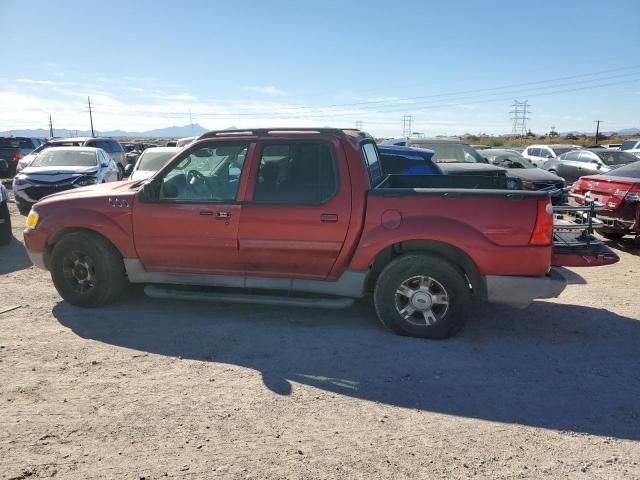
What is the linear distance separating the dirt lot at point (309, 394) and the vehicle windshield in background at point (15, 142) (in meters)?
18.6

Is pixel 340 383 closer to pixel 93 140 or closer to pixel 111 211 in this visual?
pixel 111 211

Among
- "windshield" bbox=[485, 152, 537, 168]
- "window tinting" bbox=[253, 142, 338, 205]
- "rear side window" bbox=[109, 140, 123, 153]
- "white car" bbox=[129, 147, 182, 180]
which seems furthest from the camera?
"rear side window" bbox=[109, 140, 123, 153]

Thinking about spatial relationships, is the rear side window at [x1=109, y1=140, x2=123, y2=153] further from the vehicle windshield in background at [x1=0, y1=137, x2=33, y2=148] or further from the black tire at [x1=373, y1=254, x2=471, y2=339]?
the black tire at [x1=373, y1=254, x2=471, y2=339]

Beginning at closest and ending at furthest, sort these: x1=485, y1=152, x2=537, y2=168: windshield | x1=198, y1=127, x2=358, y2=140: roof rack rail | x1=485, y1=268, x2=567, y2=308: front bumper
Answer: x1=485, y1=268, x2=567, y2=308: front bumper → x1=198, y1=127, x2=358, y2=140: roof rack rail → x1=485, y1=152, x2=537, y2=168: windshield

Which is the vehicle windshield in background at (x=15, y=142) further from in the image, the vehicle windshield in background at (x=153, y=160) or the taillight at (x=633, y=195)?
the taillight at (x=633, y=195)

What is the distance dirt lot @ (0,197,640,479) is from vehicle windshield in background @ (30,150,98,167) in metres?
8.04

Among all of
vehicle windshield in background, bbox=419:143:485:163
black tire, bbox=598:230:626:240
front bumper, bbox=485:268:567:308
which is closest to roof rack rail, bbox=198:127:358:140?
front bumper, bbox=485:268:567:308

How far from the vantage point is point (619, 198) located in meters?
8.25

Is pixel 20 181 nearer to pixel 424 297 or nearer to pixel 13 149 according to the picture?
pixel 424 297

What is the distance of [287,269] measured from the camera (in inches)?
190

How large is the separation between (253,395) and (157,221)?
222 centimetres

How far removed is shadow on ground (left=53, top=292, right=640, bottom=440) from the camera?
3.51 meters

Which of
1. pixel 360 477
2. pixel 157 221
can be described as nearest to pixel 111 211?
pixel 157 221

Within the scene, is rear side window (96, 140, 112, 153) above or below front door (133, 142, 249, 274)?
above
